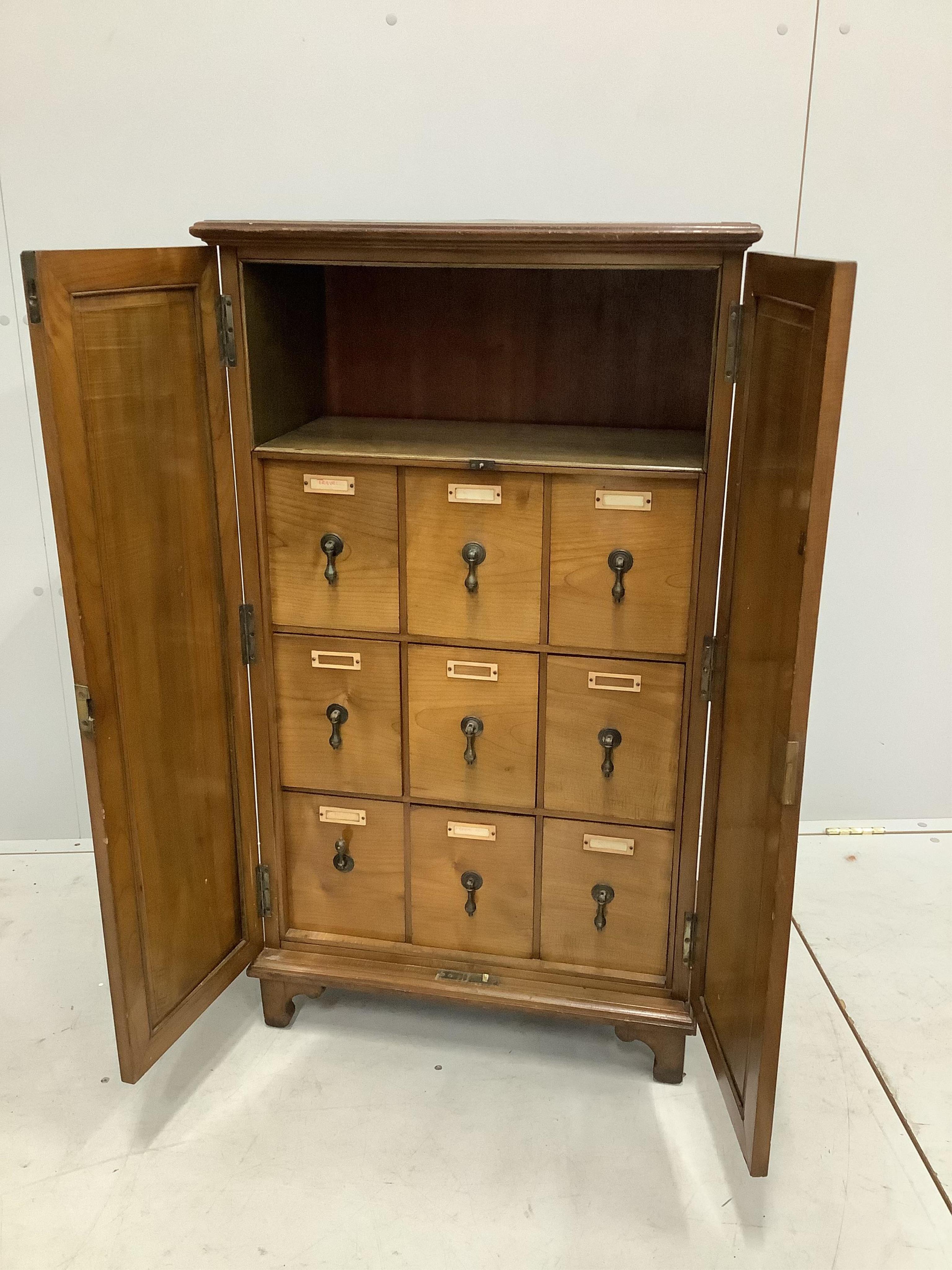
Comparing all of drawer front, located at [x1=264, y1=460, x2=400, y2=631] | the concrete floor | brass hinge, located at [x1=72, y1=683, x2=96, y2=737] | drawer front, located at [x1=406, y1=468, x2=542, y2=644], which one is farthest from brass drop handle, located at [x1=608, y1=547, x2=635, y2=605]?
the concrete floor

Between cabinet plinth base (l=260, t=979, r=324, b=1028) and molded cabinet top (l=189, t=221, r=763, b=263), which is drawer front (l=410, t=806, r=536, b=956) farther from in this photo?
molded cabinet top (l=189, t=221, r=763, b=263)

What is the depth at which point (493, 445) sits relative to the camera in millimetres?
1835

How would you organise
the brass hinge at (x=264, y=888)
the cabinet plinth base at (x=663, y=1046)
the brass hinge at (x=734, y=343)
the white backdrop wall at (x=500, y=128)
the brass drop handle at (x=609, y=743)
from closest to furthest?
the brass hinge at (x=734, y=343)
the brass drop handle at (x=609, y=743)
the cabinet plinth base at (x=663, y=1046)
the brass hinge at (x=264, y=888)
the white backdrop wall at (x=500, y=128)

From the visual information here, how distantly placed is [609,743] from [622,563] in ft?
1.01

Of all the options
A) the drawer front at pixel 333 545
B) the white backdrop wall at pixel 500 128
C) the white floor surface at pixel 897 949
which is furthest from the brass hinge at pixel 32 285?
the white floor surface at pixel 897 949

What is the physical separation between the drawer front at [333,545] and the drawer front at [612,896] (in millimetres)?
502

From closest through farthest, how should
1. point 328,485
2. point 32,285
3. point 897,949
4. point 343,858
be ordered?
point 32,285
point 328,485
point 343,858
point 897,949

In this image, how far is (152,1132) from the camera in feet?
5.92

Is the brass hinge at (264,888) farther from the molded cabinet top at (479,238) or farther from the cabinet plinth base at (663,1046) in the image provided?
the molded cabinet top at (479,238)

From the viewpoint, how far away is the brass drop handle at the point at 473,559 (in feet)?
5.65

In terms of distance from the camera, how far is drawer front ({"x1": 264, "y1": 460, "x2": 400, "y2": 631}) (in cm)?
175

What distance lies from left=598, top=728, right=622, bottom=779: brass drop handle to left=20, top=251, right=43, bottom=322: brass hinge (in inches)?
41.2

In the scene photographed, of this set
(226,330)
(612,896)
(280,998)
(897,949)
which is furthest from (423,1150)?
(226,330)

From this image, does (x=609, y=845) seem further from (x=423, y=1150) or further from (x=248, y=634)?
(x=248, y=634)
